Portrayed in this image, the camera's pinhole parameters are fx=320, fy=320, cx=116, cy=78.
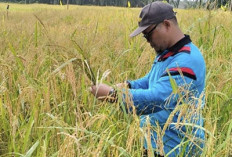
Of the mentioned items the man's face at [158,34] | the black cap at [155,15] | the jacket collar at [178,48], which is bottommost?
the jacket collar at [178,48]

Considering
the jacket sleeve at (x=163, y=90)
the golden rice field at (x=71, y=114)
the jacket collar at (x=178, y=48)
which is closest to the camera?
the golden rice field at (x=71, y=114)

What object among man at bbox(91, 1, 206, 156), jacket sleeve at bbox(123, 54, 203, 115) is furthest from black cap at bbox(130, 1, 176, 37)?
jacket sleeve at bbox(123, 54, 203, 115)

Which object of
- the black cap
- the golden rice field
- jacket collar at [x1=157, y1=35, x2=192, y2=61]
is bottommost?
the golden rice field

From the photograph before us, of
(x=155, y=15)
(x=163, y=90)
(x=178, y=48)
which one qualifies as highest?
(x=155, y=15)

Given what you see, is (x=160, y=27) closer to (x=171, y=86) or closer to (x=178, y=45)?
(x=178, y=45)

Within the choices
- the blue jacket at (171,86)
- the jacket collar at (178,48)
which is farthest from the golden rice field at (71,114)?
the jacket collar at (178,48)

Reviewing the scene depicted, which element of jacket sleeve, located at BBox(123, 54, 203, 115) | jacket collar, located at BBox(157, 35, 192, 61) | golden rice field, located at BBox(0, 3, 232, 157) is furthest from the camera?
jacket collar, located at BBox(157, 35, 192, 61)

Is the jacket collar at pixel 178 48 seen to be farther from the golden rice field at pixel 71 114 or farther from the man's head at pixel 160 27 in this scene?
the golden rice field at pixel 71 114

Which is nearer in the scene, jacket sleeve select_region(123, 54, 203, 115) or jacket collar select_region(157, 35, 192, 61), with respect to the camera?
jacket sleeve select_region(123, 54, 203, 115)

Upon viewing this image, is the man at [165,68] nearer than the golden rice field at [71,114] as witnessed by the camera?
No

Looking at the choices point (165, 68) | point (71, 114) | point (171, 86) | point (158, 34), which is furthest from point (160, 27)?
point (71, 114)

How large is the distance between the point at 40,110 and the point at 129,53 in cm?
121

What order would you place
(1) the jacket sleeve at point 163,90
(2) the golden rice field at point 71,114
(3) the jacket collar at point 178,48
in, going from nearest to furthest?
(2) the golden rice field at point 71,114, (1) the jacket sleeve at point 163,90, (3) the jacket collar at point 178,48

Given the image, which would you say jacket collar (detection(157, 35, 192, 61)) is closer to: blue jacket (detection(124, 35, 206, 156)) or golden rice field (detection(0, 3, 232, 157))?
blue jacket (detection(124, 35, 206, 156))
